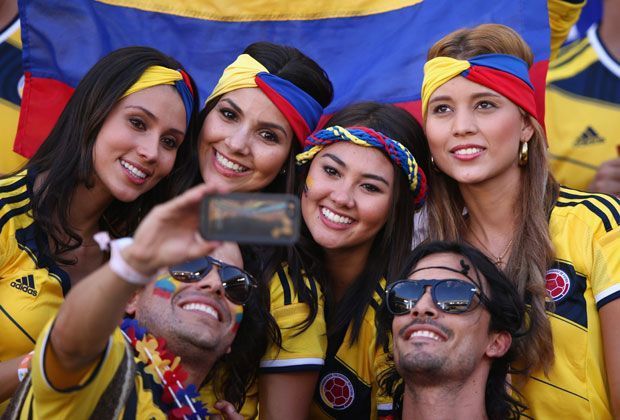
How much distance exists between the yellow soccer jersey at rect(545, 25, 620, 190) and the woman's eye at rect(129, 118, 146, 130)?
8.50 ft

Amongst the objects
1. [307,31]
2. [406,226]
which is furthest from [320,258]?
[307,31]

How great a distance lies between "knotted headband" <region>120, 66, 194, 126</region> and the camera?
15.9 ft

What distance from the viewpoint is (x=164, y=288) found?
13.7ft

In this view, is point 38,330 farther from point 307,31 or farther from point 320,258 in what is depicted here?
point 307,31

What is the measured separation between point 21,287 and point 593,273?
233cm

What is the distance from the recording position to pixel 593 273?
4.57 meters

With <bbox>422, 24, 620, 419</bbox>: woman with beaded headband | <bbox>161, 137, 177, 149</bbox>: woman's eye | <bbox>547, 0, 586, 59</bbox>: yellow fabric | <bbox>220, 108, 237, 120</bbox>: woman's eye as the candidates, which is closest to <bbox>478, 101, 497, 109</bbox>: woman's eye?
<bbox>422, 24, 620, 419</bbox>: woman with beaded headband

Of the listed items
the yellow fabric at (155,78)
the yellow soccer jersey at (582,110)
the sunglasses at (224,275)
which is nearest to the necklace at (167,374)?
the sunglasses at (224,275)

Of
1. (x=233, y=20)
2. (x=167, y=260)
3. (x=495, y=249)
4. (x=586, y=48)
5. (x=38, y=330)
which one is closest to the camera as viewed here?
(x=167, y=260)

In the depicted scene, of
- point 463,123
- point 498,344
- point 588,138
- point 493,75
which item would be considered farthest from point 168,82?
point 588,138

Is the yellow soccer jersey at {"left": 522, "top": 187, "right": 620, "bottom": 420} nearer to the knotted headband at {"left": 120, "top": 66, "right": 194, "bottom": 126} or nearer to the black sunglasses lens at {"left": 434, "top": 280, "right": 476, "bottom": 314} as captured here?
the black sunglasses lens at {"left": 434, "top": 280, "right": 476, "bottom": 314}

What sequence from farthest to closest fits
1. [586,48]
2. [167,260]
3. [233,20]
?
[586,48] → [233,20] → [167,260]

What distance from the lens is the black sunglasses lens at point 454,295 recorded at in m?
4.27

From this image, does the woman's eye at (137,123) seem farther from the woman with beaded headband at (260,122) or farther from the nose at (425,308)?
the nose at (425,308)
